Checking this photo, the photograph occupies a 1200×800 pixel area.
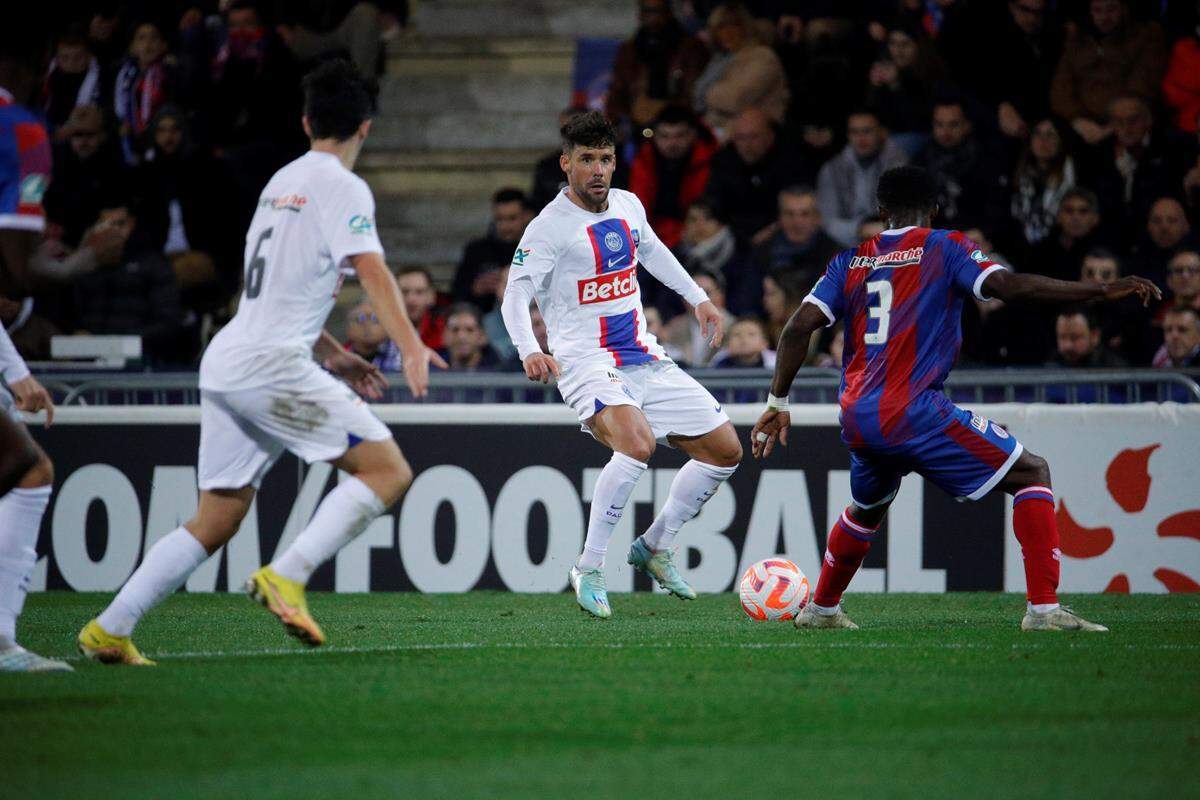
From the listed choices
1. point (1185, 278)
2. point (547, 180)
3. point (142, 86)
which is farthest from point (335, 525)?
point (142, 86)

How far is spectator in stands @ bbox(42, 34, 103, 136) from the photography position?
18.0m

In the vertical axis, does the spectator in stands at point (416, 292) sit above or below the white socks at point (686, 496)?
above

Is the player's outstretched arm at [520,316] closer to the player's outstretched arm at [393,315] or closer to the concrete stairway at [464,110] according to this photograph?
the player's outstretched arm at [393,315]

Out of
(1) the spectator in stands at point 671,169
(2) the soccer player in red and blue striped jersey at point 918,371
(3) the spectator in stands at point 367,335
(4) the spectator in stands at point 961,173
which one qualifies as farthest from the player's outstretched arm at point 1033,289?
(1) the spectator in stands at point 671,169

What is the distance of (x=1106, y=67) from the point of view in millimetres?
14578

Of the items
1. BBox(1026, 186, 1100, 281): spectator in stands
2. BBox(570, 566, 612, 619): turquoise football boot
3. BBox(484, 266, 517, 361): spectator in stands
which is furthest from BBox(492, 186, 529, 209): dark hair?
BBox(570, 566, 612, 619): turquoise football boot

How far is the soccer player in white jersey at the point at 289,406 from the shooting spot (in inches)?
247

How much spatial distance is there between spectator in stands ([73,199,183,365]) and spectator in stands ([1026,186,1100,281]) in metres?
6.82

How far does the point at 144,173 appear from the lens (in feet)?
53.0

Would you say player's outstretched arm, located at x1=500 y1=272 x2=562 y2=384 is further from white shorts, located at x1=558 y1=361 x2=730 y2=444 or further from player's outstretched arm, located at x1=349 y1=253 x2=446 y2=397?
player's outstretched arm, located at x1=349 y1=253 x2=446 y2=397

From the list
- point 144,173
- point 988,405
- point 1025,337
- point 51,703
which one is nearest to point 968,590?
point 988,405

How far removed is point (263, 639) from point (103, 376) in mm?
4813

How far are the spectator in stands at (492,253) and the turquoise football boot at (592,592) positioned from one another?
6025 mm

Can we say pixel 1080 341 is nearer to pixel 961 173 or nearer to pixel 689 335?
pixel 961 173
